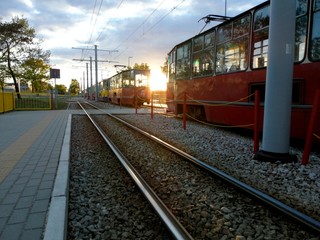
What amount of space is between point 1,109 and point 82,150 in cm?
1347

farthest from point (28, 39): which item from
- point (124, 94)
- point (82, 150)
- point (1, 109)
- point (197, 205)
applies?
point (197, 205)

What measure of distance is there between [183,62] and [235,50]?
380 cm

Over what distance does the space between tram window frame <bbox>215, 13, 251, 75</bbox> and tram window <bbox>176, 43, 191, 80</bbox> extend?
232cm

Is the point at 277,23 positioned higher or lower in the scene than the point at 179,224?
higher

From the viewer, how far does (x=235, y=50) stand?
830cm

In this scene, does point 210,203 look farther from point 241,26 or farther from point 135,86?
point 135,86

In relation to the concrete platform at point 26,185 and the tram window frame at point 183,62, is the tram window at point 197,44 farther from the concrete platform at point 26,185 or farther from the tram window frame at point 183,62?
the concrete platform at point 26,185

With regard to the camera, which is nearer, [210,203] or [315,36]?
[210,203]

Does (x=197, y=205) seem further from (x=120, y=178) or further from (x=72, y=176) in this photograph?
(x=72, y=176)

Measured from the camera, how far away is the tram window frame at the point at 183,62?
11344mm

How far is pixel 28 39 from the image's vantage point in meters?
30.4

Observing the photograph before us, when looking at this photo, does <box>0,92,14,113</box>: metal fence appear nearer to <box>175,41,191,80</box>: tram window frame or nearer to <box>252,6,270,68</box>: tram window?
<box>175,41,191,80</box>: tram window frame

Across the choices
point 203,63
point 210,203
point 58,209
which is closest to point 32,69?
point 203,63

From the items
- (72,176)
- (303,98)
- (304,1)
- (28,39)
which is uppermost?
(28,39)
